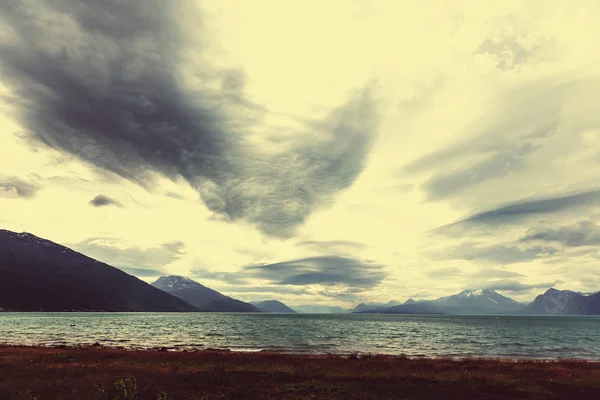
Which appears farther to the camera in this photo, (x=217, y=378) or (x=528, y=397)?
(x=217, y=378)

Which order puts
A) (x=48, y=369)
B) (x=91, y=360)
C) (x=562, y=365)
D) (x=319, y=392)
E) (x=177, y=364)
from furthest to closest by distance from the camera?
(x=562, y=365), (x=91, y=360), (x=177, y=364), (x=48, y=369), (x=319, y=392)

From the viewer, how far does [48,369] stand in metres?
33.1

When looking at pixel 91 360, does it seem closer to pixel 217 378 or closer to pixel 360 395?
pixel 217 378

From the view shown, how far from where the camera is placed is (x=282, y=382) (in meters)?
30.0

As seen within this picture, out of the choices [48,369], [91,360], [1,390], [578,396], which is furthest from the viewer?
[91,360]

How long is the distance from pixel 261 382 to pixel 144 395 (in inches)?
370

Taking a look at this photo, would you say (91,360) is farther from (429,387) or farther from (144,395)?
(429,387)

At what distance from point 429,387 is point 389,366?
1227cm

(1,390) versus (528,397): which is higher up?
(1,390)

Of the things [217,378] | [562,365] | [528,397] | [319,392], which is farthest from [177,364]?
[562,365]

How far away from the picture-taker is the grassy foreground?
2531cm

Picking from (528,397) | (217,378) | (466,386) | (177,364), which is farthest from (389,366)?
(177,364)

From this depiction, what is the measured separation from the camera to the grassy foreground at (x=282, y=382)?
25.3 metres

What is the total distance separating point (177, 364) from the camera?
38750 mm
